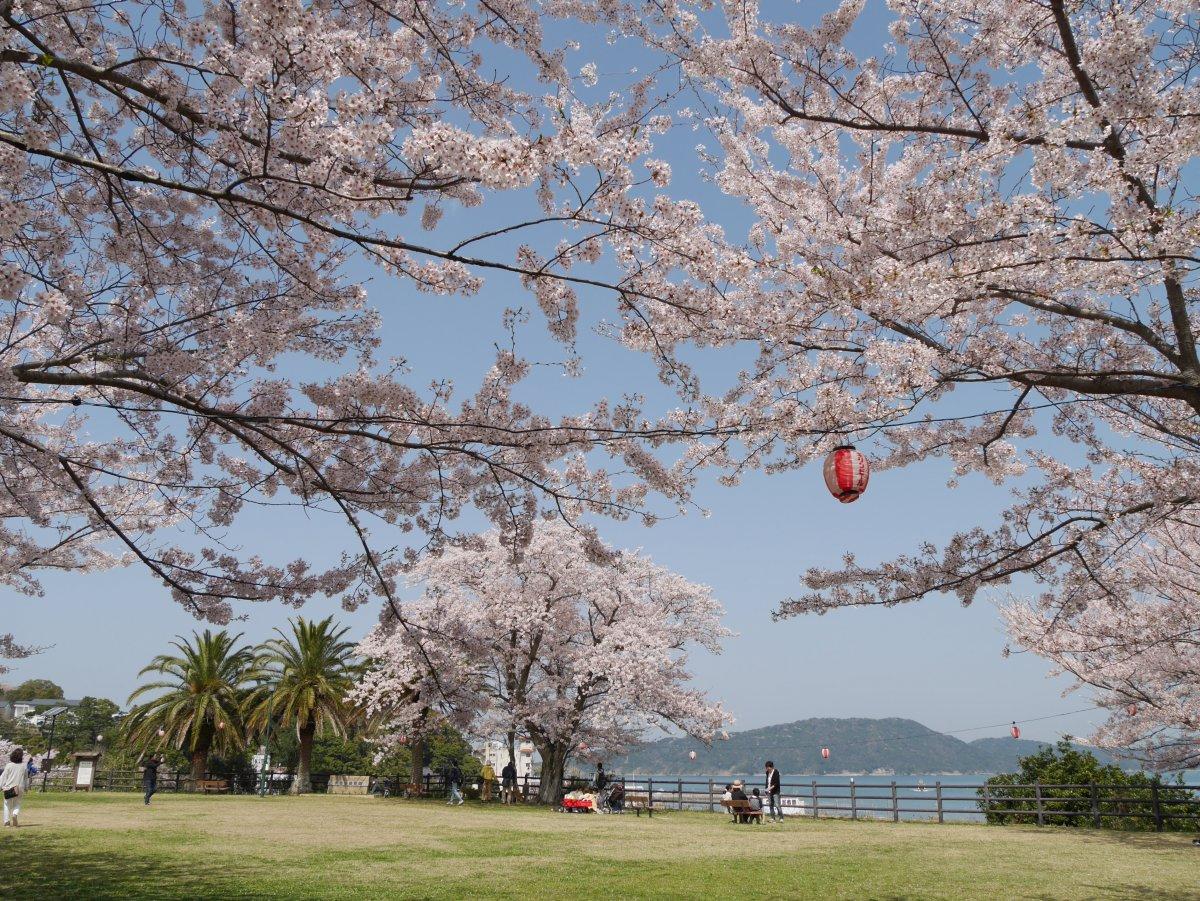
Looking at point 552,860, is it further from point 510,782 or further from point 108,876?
point 510,782

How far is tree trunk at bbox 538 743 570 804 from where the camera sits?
23094mm

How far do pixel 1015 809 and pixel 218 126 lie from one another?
1971 centimetres

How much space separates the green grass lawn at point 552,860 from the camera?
7094 millimetres

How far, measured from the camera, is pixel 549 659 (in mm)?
24266

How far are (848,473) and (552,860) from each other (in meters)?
6.03

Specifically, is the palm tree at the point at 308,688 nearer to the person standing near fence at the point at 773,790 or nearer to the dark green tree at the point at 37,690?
the person standing near fence at the point at 773,790

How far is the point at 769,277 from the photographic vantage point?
24.5 feet

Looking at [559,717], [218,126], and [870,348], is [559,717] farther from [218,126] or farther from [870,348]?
[218,126]

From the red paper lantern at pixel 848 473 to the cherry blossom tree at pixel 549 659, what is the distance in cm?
1591

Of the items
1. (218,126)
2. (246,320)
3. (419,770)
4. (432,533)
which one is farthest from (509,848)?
(419,770)

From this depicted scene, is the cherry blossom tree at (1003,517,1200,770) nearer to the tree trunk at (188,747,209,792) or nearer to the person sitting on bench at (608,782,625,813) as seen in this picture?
the person sitting on bench at (608,782,625,813)

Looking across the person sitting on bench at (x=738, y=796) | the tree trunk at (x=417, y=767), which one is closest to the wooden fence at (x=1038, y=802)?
the person sitting on bench at (x=738, y=796)

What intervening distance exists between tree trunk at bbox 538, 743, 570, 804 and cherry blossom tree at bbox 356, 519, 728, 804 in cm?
4

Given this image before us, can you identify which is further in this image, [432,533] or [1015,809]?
[1015,809]
